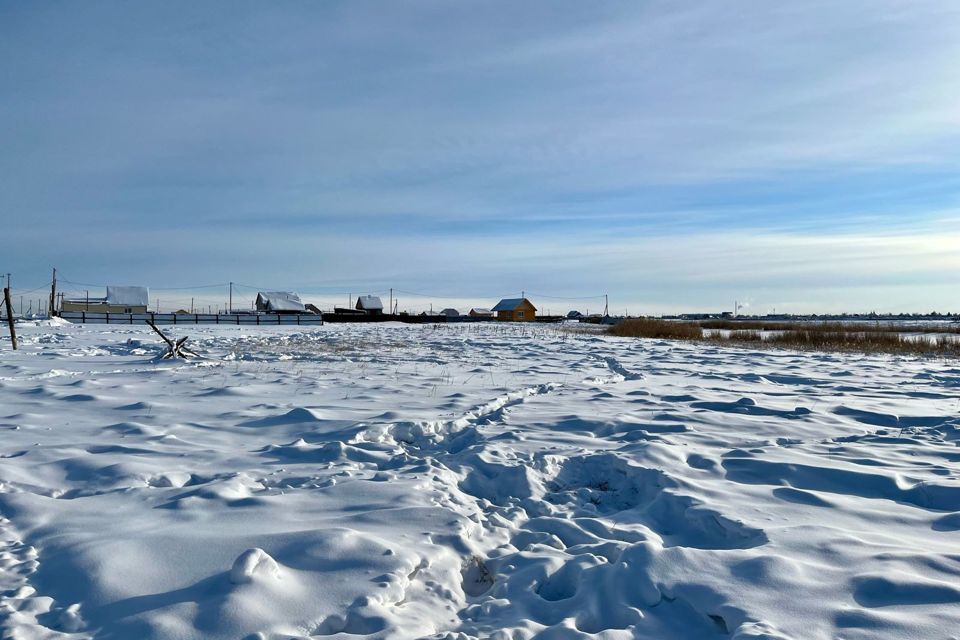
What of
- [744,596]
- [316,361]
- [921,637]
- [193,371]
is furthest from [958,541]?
[316,361]

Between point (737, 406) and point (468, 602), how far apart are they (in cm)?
612

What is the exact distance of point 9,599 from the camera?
109 inches

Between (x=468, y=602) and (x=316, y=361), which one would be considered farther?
(x=316, y=361)

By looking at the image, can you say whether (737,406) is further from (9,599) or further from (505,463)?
(9,599)

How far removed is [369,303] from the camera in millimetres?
82438

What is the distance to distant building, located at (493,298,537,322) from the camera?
83938mm

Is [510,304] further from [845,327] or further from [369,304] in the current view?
[845,327]

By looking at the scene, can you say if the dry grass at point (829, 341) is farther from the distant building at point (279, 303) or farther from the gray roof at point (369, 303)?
the gray roof at point (369, 303)

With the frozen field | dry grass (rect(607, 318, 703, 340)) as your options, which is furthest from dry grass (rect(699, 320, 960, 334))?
the frozen field

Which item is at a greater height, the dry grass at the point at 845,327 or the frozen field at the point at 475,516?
the dry grass at the point at 845,327

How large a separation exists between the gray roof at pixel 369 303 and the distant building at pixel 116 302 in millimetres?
25190

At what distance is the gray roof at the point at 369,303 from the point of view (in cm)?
8200

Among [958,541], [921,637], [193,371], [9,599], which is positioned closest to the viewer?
[921,637]

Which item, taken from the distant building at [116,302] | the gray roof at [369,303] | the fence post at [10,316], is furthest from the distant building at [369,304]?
the fence post at [10,316]
